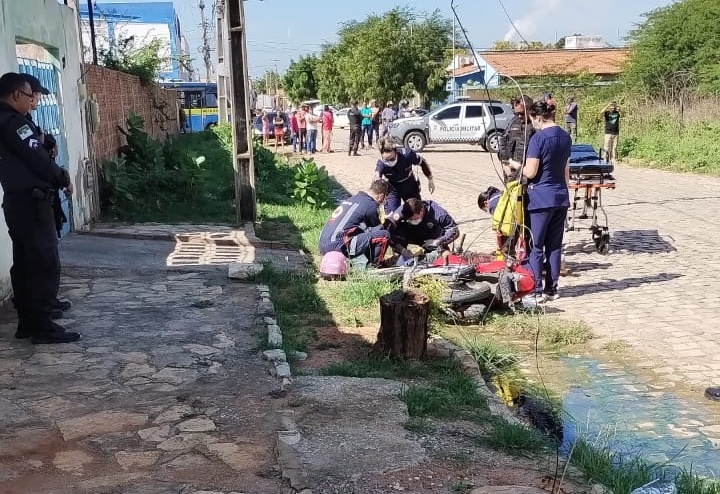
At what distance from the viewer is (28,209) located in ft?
17.0

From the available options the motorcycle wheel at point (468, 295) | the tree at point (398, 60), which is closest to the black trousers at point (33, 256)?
the motorcycle wheel at point (468, 295)

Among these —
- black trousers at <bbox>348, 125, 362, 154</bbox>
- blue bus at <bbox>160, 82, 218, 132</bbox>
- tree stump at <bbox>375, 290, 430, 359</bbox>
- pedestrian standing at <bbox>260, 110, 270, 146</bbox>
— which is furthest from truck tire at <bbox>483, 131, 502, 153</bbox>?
blue bus at <bbox>160, 82, 218, 132</bbox>

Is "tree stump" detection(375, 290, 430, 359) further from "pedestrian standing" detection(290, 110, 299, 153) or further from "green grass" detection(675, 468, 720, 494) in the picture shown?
"pedestrian standing" detection(290, 110, 299, 153)

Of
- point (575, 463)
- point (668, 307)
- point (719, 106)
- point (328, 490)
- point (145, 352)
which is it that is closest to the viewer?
point (328, 490)

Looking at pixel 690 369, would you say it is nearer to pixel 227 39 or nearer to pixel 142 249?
pixel 142 249

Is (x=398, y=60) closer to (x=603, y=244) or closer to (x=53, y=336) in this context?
(x=603, y=244)

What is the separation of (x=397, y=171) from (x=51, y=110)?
4.04m

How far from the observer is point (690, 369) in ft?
18.0

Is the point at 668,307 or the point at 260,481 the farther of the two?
the point at 668,307

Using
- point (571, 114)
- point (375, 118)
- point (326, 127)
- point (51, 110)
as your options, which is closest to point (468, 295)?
point (51, 110)

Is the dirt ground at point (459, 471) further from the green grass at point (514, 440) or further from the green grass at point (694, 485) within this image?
the green grass at point (694, 485)

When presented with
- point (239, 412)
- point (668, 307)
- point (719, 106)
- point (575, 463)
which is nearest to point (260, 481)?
point (239, 412)

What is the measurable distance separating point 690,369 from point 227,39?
303 inches

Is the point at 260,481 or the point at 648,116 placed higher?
the point at 648,116
